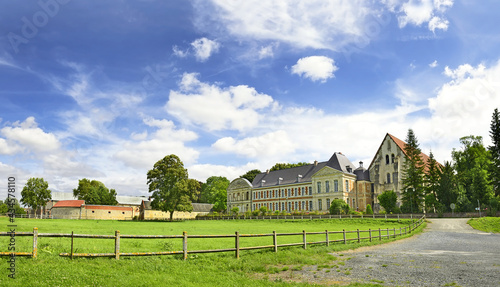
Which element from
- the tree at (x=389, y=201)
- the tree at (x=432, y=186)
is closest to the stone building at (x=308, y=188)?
the tree at (x=389, y=201)

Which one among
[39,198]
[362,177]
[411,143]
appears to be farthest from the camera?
[39,198]

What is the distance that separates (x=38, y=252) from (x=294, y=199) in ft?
245

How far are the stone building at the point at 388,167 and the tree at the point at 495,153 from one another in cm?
1469

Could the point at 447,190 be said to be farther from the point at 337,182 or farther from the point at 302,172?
the point at 302,172

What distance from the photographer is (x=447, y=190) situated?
5953cm

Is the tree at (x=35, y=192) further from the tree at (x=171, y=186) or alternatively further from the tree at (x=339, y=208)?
the tree at (x=339, y=208)

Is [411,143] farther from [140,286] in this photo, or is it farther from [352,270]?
[140,286]

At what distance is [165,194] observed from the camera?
62.2m

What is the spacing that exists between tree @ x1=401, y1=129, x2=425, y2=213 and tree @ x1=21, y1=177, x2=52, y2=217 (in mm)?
76424

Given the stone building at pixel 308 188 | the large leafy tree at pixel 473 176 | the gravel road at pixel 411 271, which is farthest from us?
the stone building at pixel 308 188

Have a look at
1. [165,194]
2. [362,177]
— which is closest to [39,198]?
[165,194]

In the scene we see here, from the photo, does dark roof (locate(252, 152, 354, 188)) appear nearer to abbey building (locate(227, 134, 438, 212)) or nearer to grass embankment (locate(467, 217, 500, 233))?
abbey building (locate(227, 134, 438, 212))

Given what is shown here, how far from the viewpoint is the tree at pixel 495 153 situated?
207 feet

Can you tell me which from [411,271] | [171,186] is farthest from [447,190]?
[411,271]
